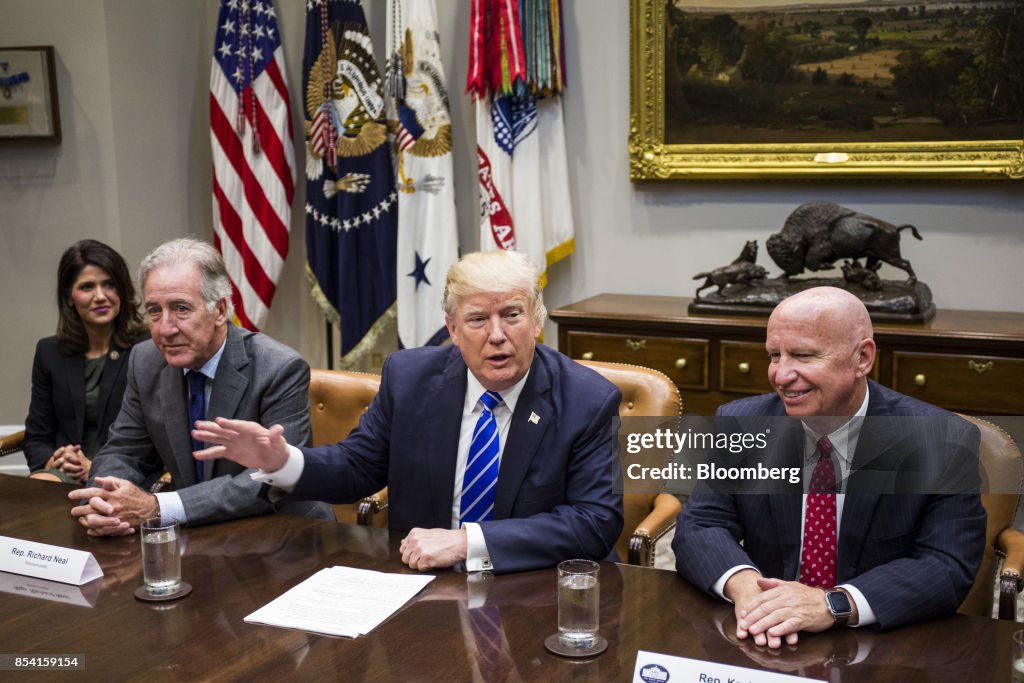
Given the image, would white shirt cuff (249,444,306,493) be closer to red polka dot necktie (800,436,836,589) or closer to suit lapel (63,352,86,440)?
red polka dot necktie (800,436,836,589)

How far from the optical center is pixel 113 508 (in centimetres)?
221

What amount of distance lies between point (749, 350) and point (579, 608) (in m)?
2.60

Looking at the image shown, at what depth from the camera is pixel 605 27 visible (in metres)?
4.75

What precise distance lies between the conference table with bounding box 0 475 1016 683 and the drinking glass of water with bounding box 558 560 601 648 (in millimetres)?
40

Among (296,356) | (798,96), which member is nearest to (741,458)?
(296,356)

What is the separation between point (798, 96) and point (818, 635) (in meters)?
3.26

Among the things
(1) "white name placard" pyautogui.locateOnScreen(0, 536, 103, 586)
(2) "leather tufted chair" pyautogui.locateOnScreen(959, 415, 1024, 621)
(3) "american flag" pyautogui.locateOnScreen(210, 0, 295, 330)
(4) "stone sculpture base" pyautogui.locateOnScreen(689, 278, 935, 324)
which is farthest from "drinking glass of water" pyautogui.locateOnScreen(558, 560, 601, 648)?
(3) "american flag" pyautogui.locateOnScreen(210, 0, 295, 330)

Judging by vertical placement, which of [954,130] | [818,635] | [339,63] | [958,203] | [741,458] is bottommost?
[818,635]

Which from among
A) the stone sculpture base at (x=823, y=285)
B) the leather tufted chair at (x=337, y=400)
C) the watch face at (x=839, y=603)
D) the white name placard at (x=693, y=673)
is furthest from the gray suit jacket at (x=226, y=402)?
the stone sculpture base at (x=823, y=285)

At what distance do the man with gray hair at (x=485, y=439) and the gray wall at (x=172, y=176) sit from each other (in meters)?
2.50

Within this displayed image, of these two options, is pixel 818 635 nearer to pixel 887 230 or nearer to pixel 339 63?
pixel 887 230

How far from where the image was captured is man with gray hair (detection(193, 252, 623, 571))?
2203 mm

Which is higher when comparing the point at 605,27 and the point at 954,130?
the point at 605,27

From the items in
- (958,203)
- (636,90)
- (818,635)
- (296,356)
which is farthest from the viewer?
(636,90)
